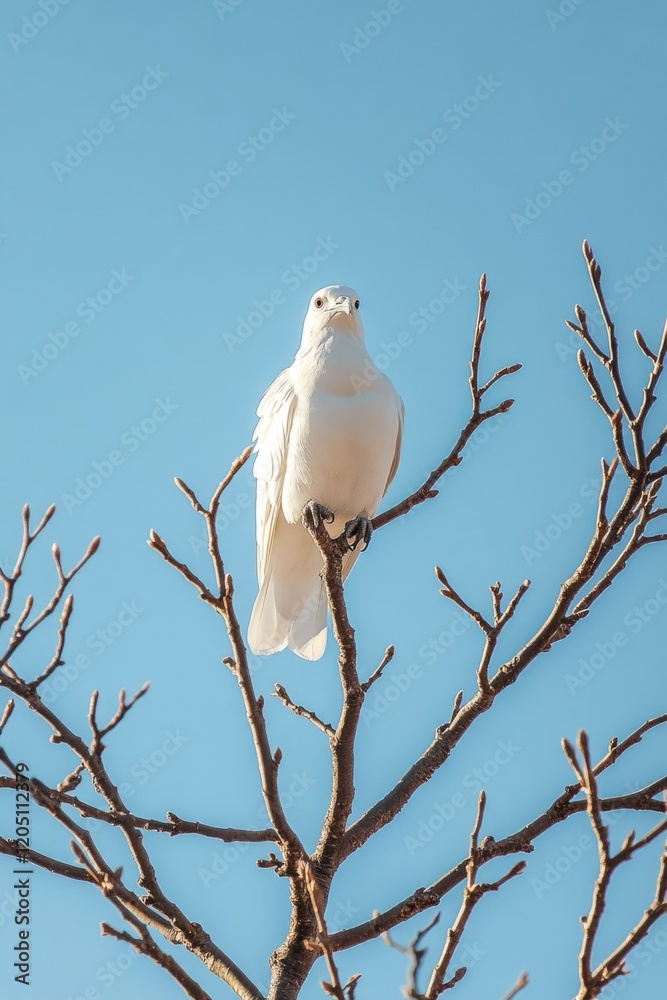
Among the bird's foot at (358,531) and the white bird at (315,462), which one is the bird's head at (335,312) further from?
the bird's foot at (358,531)

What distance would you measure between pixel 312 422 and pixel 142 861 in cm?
245

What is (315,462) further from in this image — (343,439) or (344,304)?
(344,304)

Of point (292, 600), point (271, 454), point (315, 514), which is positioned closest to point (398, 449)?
point (271, 454)

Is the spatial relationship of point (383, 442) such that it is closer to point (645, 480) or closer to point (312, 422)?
point (312, 422)

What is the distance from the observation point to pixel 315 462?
543 cm

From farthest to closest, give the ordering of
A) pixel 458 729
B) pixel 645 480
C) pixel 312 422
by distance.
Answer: pixel 312 422 → pixel 458 729 → pixel 645 480

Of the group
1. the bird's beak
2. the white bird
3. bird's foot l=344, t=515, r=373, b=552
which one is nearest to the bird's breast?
the white bird

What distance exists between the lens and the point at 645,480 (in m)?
3.27

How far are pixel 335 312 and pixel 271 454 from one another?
978 millimetres

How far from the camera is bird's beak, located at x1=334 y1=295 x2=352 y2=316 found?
19.8 ft

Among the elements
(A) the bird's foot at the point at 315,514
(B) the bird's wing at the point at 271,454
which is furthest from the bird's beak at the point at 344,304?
(A) the bird's foot at the point at 315,514

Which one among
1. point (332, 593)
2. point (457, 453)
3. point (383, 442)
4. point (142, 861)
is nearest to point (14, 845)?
point (142, 861)

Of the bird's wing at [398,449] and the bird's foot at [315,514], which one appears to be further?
the bird's wing at [398,449]

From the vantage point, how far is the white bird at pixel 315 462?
538cm
